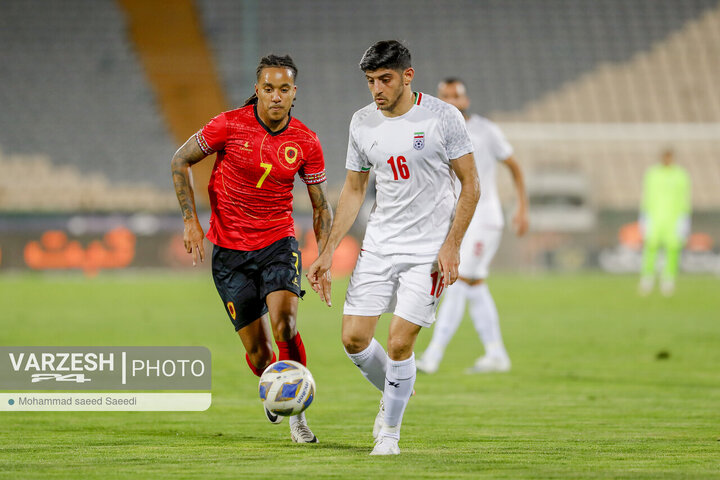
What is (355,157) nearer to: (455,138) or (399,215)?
(399,215)

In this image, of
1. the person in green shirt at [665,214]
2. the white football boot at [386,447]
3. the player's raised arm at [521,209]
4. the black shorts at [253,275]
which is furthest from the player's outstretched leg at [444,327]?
the person in green shirt at [665,214]

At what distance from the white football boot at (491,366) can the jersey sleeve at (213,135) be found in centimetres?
374

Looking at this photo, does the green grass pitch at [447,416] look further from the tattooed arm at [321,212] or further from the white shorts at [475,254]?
the tattooed arm at [321,212]

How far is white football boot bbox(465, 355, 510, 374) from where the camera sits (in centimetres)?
880

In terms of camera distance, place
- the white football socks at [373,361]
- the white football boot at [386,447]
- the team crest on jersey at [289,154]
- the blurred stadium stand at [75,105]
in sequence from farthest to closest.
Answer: the blurred stadium stand at [75,105] < the team crest on jersey at [289,154] < the white football socks at [373,361] < the white football boot at [386,447]

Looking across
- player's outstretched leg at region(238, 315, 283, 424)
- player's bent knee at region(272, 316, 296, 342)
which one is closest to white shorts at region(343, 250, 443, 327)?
player's bent knee at region(272, 316, 296, 342)

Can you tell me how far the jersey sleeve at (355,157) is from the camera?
17.8 feet

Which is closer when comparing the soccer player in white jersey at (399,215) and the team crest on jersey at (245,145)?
the soccer player in white jersey at (399,215)

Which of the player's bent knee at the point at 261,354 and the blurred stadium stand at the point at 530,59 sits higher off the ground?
the blurred stadium stand at the point at 530,59

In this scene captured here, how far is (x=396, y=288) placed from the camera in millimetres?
5492

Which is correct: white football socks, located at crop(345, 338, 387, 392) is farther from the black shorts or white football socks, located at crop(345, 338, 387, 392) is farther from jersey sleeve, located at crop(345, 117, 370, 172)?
jersey sleeve, located at crop(345, 117, 370, 172)

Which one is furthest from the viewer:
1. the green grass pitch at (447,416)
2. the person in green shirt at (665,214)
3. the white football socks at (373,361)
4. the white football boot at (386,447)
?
the person in green shirt at (665,214)

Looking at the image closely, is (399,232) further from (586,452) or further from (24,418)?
(24,418)

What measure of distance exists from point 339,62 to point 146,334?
18.4m
